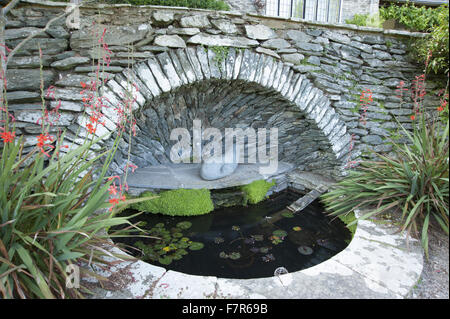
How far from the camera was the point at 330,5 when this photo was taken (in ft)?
21.1

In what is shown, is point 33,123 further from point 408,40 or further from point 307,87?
point 408,40

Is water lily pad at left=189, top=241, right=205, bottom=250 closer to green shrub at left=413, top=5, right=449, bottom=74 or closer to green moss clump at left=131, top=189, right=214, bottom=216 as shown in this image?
green moss clump at left=131, top=189, right=214, bottom=216

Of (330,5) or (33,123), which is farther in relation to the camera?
(330,5)

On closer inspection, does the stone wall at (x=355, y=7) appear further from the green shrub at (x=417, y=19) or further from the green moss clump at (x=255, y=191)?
the green moss clump at (x=255, y=191)

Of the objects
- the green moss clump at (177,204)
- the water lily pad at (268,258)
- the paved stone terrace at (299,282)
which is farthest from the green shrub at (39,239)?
the green moss clump at (177,204)

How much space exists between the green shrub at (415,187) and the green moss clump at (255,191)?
1.23 m

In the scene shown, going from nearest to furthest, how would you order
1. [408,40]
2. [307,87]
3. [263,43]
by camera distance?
1. [263,43]
2. [307,87]
3. [408,40]

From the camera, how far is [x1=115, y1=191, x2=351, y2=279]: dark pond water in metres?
2.33

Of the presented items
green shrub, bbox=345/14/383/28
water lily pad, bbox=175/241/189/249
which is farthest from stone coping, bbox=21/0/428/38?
water lily pad, bbox=175/241/189/249

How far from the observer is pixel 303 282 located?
157 centimetres

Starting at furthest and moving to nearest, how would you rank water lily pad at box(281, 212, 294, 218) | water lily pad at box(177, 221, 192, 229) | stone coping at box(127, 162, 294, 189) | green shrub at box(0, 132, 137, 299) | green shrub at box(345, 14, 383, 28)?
green shrub at box(345, 14, 383, 28) → stone coping at box(127, 162, 294, 189) → water lily pad at box(281, 212, 294, 218) → water lily pad at box(177, 221, 192, 229) → green shrub at box(0, 132, 137, 299)

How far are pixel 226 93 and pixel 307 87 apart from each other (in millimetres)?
980

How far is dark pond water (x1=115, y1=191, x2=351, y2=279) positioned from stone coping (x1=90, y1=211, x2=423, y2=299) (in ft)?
2.08

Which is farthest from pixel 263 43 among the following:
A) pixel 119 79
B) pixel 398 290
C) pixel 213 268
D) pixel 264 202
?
pixel 398 290
